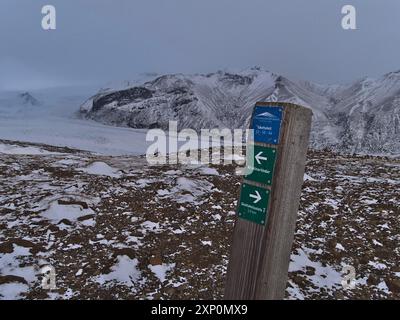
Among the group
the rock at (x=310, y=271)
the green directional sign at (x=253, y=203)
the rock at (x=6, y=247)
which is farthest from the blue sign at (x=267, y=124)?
the rock at (x=6, y=247)

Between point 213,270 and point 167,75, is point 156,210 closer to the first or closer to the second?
point 213,270

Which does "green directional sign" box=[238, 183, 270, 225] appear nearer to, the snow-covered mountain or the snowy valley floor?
the snowy valley floor

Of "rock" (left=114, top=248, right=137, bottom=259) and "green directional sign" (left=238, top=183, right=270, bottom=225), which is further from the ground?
"green directional sign" (left=238, top=183, right=270, bottom=225)

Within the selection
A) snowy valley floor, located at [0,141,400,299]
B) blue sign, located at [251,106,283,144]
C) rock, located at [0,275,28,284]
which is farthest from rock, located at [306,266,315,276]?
rock, located at [0,275,28,284]

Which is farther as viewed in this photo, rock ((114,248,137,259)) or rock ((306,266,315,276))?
rock ((114,248,137,259))

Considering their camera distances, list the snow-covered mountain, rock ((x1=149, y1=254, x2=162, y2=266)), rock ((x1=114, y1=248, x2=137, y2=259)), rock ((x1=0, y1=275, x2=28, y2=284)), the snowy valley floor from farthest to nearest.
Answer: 1. the snow-covered mountain
2. rock ((x1=114, y1=248, x2=137, y2=259))
3. rock ((x1=149, y1=254, x2=162, y2=266))
4. the snowy valley floor
5. rock ((x1=0, y1=275, x2=28, y2=284))

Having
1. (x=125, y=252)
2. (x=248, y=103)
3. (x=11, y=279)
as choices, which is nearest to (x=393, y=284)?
(x=125, y=252)

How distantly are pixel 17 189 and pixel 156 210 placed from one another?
320cm

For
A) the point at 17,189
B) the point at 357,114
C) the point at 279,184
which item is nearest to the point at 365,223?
the point at 279,184

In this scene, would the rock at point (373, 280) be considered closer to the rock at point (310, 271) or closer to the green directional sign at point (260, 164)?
the rock at point (310, 271)

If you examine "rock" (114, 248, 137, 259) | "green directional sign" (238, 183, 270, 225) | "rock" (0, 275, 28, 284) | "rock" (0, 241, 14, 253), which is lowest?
"rock" (0, 275, 28, 284)

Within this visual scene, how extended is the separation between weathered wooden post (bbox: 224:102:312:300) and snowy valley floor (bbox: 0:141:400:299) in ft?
7.15

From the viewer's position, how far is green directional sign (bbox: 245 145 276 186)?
2.20 meters

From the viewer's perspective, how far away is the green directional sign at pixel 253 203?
224 cm
